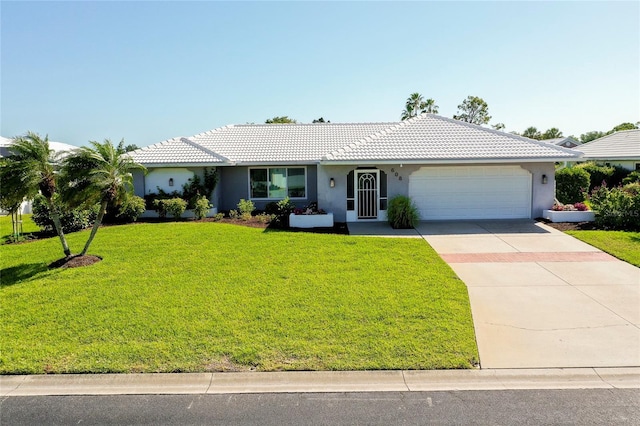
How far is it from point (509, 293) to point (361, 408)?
16.7ft

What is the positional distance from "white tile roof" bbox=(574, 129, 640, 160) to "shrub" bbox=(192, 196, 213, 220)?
24409 mm

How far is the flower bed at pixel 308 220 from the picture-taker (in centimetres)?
1631

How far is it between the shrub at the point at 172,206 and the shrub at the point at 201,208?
1.63 ft

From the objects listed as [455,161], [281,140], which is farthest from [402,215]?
[281,140]

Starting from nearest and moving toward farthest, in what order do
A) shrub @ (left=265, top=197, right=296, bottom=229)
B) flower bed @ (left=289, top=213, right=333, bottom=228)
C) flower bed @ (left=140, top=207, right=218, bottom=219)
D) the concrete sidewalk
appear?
the concrete sidewalk → flower bed @ (left=289, top=213, right=333, bottom=228) → shrub @ (left=265, top=197, right=296, bottom=229) → flower bed @ (left=140, top=207, right=218, bottom=219)

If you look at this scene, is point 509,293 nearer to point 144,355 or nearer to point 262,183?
point 144,355

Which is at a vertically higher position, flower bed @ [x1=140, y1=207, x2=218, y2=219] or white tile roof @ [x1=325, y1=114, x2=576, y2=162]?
white tile roof @ [x1=325, y1=114, x2=576, y2=162]

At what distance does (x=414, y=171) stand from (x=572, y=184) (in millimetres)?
11759

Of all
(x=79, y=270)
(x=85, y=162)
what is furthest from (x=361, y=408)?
(x=85, y=162)

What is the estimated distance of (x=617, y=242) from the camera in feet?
43.0

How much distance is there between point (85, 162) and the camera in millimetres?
10672

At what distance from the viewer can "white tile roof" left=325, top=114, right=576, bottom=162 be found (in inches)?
661

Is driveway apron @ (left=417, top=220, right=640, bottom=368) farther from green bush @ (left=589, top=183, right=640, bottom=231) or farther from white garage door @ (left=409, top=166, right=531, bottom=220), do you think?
white garage door @ (left=409, top=166, right=531, bottom=220)

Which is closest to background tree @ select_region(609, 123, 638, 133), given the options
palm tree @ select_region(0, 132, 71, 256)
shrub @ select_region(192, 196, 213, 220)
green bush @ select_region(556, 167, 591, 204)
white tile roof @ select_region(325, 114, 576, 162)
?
green bush @ select_region(556, 167, 591, 204)
